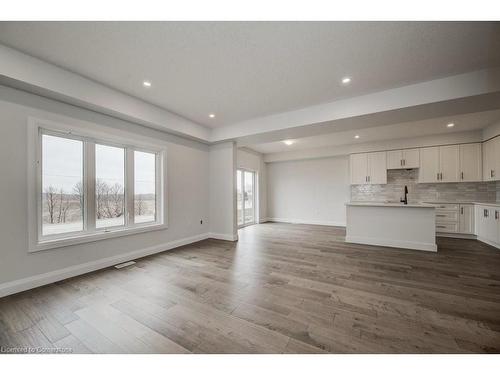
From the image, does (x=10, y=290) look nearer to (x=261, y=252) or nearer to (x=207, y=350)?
(x=207, y=350)

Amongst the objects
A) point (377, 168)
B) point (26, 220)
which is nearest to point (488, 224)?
point (377, 168)

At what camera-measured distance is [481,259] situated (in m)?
3.50

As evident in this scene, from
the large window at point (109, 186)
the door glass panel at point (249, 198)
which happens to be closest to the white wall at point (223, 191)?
the large window at point (109, 186)

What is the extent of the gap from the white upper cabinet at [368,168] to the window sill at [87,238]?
237 inches

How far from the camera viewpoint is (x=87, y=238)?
3016 mm

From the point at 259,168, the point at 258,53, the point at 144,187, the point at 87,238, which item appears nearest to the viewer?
the point at 258,53

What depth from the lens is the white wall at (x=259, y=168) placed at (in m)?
7.12

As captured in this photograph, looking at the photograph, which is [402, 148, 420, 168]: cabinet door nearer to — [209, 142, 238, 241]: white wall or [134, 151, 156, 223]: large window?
[209, 142, 238, 241]: white wall

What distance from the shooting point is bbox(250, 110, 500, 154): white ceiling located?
4.26 m

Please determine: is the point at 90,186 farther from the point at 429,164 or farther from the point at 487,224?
the point at 487,224

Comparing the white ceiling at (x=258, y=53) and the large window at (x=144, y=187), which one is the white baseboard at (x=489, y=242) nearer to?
the white ceiling at (x=258, y=53)

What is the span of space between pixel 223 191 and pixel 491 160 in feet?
21.3

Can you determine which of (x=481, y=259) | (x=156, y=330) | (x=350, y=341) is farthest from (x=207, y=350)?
(x=481, y=259)

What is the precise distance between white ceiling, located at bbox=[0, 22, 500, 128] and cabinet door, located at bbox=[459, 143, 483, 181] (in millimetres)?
3778
